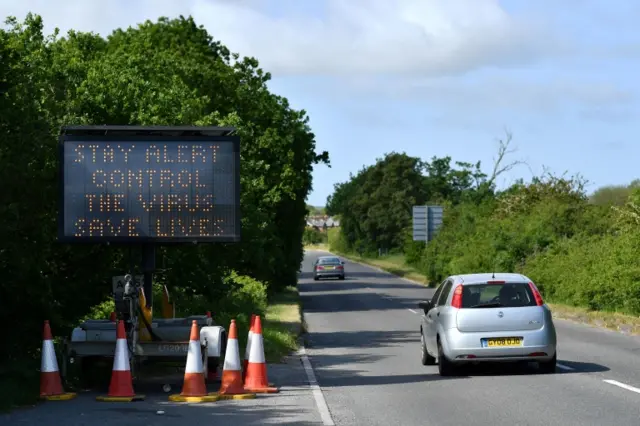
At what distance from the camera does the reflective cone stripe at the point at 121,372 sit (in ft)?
51.1

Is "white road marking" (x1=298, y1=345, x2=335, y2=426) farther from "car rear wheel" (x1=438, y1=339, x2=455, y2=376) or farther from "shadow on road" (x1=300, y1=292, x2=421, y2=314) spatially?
"shadow on road" (x1=300, y1=292, x2=421, y2=314)

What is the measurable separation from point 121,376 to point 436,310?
6.25 meters

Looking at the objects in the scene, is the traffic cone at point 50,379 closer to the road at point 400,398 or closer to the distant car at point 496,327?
the road at point 400,398

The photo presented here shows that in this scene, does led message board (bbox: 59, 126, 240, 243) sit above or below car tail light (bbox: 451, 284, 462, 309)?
above

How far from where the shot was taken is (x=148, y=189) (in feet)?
58.4

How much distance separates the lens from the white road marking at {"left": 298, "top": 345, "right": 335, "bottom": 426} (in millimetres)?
13433

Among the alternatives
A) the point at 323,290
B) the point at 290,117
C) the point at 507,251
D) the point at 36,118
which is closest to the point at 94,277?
the point at 36,118

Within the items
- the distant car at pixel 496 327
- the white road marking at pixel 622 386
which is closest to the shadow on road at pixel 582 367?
the distant car at pixel 496 327

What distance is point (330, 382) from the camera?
18.5 m

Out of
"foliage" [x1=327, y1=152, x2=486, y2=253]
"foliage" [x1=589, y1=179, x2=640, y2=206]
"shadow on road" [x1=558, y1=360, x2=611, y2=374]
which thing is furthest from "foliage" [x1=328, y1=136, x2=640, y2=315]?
"foliage" [x1=327, y1=152, x2=486, y2=253]

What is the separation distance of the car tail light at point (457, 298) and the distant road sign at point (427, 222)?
66458mm

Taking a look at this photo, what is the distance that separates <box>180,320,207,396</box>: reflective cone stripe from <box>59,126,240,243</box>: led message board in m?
2.43

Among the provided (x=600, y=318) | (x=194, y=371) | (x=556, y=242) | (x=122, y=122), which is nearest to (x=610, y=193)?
(x=556, y=242)

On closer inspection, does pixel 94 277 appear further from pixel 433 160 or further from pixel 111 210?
pixel 433 160
